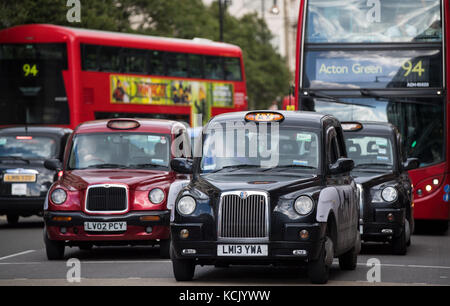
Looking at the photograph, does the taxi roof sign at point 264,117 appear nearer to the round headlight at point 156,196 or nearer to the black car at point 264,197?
the black car at point 264,197

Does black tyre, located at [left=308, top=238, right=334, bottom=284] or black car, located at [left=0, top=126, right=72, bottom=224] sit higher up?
black tyre, located at [left=308, top=238, right=334, bottom=284]

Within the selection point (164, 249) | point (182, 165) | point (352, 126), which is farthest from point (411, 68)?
point (182, 165)

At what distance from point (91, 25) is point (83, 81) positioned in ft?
48.4

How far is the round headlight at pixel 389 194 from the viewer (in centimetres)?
1559

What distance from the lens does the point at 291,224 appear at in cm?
1096

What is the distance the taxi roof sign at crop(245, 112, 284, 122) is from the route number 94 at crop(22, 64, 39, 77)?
1993 centimetres

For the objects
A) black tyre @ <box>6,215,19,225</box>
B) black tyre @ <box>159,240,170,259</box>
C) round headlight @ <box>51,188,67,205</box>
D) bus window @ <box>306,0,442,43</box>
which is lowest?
black tyre @ <box>6,215,19,225</box>

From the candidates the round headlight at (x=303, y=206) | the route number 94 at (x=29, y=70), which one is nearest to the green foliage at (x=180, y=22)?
the route number 94 at (x=29, y=70)

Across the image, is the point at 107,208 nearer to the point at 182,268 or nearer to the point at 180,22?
the point at 182,268

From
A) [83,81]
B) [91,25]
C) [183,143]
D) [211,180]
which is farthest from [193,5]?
[211,180]

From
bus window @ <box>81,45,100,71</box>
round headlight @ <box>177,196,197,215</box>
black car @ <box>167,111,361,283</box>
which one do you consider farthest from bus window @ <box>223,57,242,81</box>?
round headlight @ <box>177,196,197,215</box>

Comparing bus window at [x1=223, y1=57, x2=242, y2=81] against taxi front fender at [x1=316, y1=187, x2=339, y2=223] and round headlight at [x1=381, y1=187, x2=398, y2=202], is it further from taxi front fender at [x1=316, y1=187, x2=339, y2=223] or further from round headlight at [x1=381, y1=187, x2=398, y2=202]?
taxi front fender at [x1=316, y1=187, x2=339, y2=223]

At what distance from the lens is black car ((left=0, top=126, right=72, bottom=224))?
69.7ft
